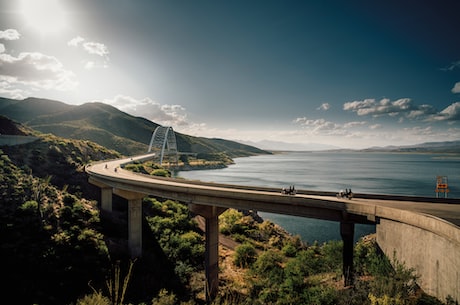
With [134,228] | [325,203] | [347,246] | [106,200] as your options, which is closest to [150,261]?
[134,228]

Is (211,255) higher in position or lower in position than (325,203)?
lower

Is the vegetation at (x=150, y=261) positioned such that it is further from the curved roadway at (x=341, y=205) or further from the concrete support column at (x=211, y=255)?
the curved roadway at (x=341, y=205)

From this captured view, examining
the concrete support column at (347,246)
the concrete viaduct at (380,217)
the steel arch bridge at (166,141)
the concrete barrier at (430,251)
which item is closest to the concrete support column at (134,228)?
the concrete viaduct at (380,217)

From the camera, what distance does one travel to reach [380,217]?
15.0 meters

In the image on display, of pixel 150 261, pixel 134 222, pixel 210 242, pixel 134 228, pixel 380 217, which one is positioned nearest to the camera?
pixel 380 217

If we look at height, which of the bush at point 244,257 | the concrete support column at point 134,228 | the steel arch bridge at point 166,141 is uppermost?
the steel arch bridge at point 166,141

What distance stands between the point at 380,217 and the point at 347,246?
153 inches

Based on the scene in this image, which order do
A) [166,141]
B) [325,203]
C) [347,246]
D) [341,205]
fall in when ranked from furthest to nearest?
[166,141] < [347,246] < [325,203] < [341,205]

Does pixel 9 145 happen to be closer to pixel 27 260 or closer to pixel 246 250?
pixel 27 260

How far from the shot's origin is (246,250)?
3005 cm

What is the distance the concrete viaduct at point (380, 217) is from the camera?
10797 mm

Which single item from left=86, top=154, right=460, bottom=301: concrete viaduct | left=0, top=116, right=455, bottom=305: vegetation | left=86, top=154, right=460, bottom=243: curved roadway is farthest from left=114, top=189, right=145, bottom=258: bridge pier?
left=86, top=154, right=460, bottom=243: curved roadway

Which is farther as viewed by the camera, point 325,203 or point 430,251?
point 325,203

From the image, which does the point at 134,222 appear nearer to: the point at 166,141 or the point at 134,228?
the point at 134,228
